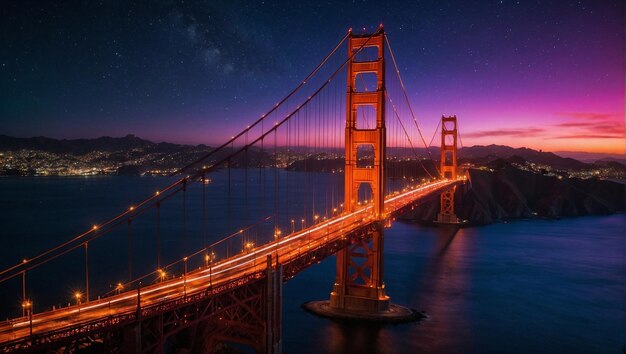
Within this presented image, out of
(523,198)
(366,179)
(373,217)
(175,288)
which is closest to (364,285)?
(373,217)

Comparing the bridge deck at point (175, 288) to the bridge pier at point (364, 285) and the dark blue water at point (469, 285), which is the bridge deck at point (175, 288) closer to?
the bridge pier at point (364, 285)

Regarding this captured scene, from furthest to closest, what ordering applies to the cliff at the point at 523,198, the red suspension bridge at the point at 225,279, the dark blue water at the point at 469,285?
the cliff at the point at 523,198 < the dark blue water at the point at 469,285 < the red suspension bridge at the point at 225,279

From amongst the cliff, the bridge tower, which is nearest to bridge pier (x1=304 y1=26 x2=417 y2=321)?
the bridge tower

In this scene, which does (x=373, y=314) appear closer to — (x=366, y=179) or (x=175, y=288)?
(x=366, y=179)

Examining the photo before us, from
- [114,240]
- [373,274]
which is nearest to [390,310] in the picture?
[373,274]

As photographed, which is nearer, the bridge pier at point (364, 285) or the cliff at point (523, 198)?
the bridge pier at point (364, 285)

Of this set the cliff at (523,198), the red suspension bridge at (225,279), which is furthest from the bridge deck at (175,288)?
the cliff at (523,198)

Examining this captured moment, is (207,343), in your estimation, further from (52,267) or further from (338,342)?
(52,267)
